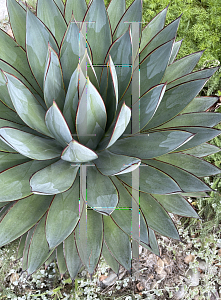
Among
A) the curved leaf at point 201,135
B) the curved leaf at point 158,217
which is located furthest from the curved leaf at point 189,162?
the curved leaf at point 158,217

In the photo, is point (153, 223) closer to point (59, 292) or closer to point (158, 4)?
point (59, 292)

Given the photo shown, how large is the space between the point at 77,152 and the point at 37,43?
536mm

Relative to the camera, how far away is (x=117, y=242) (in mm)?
1183

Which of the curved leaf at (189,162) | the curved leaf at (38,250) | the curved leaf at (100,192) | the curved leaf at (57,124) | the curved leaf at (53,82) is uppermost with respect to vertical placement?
the curved leaf at (53,82)

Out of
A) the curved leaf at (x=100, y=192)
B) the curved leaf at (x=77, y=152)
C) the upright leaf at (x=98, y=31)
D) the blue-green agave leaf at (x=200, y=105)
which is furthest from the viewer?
the blue-green agave leaf at (x=200, y=105)

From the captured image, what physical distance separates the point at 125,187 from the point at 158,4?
5.89 feet

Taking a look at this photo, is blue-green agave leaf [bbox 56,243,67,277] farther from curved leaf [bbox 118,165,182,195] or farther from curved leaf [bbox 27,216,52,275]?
curved leaf [bbox 118,165,182,195]

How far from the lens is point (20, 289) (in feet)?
5.90

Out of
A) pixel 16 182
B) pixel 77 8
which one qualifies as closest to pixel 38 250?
pixel 16 182

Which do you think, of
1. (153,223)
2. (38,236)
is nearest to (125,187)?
(153,223)

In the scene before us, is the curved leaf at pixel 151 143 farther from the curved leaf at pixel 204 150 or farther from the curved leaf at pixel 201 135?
the curved leaf at pixel 204 150

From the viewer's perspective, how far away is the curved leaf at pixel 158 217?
1.14 m

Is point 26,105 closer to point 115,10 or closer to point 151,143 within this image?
point 151,143

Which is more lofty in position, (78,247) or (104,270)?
(78,247)
